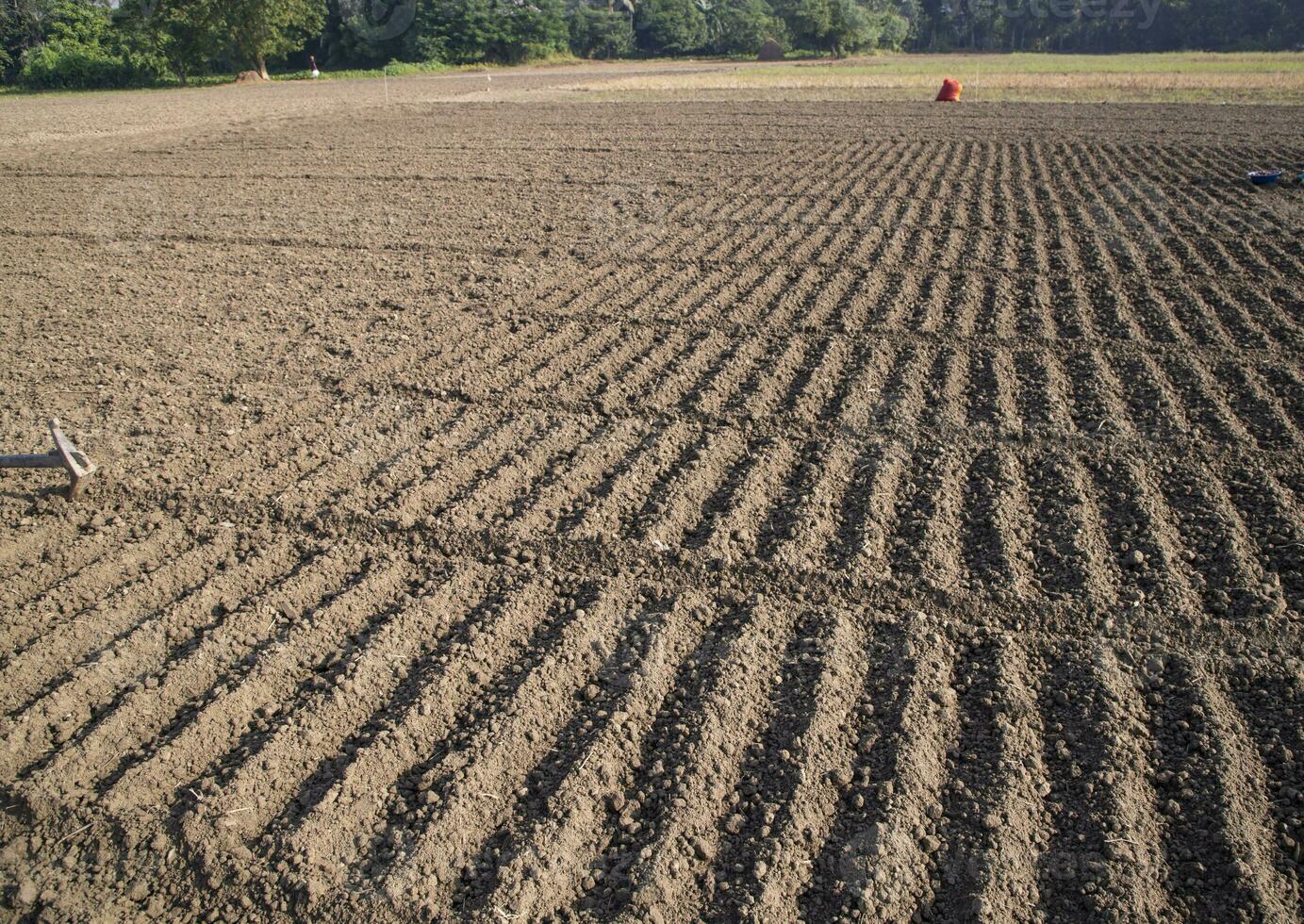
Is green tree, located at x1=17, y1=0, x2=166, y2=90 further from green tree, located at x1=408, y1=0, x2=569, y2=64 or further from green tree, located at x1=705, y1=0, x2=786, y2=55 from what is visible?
green tree, located at x1=705, y1=0, x2=786, y2=55

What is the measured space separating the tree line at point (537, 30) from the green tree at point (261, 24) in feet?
0.23

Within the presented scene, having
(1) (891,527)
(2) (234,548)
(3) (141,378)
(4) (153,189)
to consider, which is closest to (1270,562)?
(1) (891,527)

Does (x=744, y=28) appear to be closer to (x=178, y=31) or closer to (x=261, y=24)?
(x=261, y=24)

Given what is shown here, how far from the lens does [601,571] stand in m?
4.04

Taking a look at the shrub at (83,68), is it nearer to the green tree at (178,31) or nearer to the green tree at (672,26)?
the green tree at (178,31)

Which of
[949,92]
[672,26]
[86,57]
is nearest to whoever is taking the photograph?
[949,92]

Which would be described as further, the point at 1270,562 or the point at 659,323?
the point at 659,323

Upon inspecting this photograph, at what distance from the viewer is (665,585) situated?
3930mm

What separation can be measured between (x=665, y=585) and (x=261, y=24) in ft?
148

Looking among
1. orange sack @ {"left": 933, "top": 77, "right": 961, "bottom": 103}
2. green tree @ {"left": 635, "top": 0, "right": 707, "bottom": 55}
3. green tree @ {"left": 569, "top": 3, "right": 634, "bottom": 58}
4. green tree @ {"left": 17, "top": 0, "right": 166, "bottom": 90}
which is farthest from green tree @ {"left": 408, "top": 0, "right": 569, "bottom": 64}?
orange sack @ {"left": 933, "top": 77, "right": 961, "bottom": 103}

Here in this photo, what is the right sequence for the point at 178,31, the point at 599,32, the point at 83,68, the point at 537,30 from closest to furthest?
the point at 83,68 → the point at 178,31 → the point at 537,30 → the point at 599,32

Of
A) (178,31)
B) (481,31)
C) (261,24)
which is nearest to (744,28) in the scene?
(481,31)

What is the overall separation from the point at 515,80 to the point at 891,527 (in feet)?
131

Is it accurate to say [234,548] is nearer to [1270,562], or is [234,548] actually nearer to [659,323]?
[659,323]
